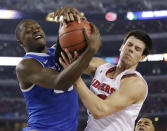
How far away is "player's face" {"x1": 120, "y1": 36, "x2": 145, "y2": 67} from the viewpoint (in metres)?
3.60

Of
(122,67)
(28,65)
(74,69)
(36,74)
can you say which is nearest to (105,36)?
(122,67)

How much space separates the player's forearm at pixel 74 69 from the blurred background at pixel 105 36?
2148 centimetres

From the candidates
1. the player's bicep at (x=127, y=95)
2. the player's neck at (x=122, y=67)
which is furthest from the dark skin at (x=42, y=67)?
the player's neck at (x=122, y=67)

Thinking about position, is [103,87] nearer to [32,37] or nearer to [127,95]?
[127,95]

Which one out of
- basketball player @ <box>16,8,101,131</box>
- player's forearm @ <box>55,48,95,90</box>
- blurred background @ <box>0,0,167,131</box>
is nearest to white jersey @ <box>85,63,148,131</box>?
basketball player @ <box>16,8,101,131</box>

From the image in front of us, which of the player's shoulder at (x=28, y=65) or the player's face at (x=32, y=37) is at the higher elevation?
the player's face at (x=32, y=37)

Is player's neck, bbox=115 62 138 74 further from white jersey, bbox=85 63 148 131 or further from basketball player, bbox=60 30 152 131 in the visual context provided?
white jersey, bbox=85 63 148 131

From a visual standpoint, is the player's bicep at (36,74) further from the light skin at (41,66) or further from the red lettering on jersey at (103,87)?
the red lettering on jersey at (103,87)

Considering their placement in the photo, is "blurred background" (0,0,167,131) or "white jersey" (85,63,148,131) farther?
"blurred background" (0,0,167,131)

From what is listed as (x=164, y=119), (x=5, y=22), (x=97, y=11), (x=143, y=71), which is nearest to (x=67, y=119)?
(x=164, y=119)

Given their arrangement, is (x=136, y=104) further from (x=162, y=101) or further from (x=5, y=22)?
(x=5, y=22)

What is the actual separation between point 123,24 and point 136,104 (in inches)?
1116

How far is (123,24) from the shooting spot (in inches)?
1224

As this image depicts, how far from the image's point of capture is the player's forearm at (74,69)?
2.46 metres
